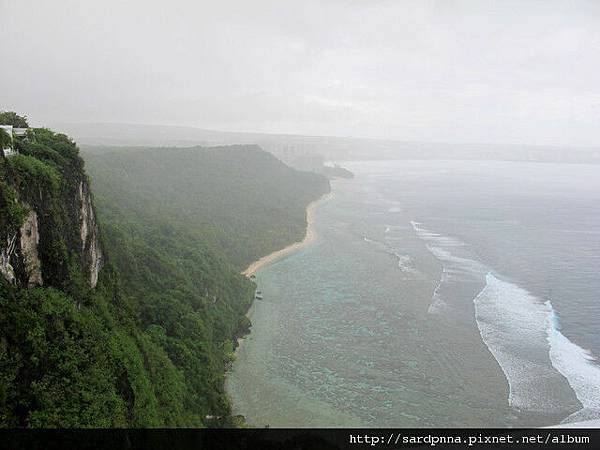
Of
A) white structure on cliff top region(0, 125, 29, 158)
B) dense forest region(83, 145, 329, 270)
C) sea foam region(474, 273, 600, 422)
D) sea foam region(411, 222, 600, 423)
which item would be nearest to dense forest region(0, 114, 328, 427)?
white structure on cliff top region(0, 125, 29, 158)

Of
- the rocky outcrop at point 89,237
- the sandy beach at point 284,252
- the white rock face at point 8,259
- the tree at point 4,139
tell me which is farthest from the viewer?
the sandy beach at point 284,252

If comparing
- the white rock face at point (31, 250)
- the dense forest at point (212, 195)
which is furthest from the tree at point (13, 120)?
the dense forest at point (212, 195)

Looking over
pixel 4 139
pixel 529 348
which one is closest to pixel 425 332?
pixel 529 348

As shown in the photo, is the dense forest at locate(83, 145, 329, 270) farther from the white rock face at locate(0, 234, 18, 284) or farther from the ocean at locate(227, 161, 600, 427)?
the white rock face at locate(0, 234, 18, 284)

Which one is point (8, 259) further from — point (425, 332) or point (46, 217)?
point (425, 332)

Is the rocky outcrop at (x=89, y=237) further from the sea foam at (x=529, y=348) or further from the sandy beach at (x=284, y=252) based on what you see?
the sandy beach at (x=284, y=252)
